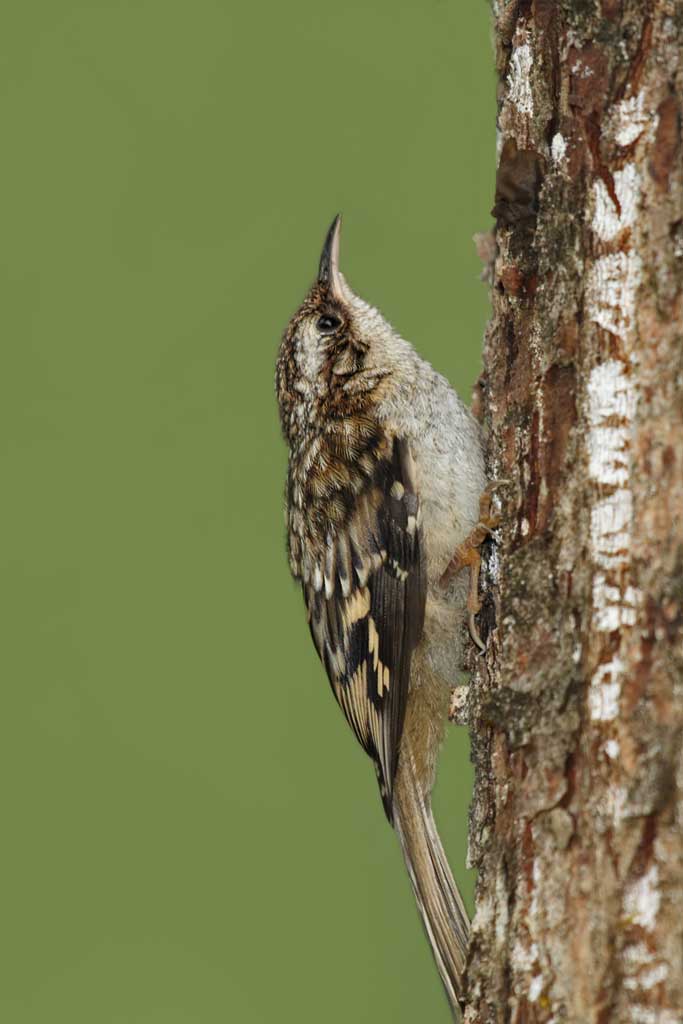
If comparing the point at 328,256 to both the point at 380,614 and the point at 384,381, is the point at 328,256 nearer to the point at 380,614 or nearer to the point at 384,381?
the point at 384,381

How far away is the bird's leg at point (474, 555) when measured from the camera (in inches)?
100

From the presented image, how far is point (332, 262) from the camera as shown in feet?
11.3

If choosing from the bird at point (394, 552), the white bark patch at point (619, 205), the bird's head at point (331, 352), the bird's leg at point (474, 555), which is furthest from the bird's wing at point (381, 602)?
the white bark patch at point (619, 205)

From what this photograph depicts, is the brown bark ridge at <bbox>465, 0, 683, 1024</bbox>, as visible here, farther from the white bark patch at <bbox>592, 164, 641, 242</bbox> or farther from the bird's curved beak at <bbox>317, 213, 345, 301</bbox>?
the bird's curved beak at <bbox>317, 213, 345, 301</bbox>

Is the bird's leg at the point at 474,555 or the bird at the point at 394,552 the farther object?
the bird at the point at 394,552

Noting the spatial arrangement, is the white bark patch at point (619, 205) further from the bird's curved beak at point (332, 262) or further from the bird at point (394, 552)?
the bird's curved beak at point (332, 262)

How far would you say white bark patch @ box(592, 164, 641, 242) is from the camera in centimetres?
200

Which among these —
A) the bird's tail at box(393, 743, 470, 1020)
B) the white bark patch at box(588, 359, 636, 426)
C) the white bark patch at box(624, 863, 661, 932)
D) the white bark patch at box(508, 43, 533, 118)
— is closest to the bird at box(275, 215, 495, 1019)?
the bird's tail at box(393, 743, 470, 1020)

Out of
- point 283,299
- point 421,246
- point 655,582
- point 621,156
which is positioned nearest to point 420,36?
point 421,246

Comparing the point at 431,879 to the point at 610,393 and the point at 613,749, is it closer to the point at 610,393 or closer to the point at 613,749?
the point at 613,749

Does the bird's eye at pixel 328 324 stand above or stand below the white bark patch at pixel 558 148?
above

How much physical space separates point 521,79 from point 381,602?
1.23 metres

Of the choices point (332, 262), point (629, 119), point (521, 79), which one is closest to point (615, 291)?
point (629, 119)

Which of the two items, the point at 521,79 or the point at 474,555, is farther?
the point at 474,555
